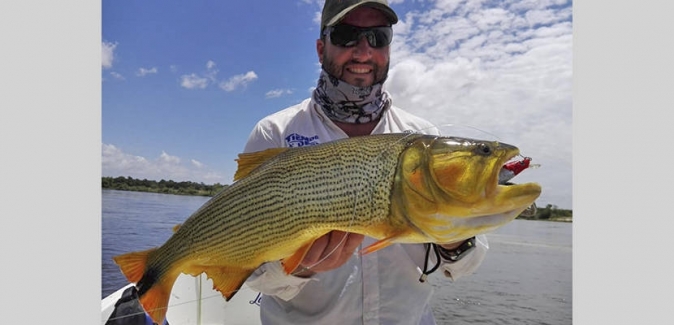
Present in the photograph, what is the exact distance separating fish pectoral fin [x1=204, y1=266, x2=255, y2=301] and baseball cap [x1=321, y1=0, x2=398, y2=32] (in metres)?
1.89

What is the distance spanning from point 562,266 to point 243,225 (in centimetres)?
2503

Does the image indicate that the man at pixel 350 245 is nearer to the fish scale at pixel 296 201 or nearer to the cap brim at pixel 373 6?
the cap brim at pixel 373 6

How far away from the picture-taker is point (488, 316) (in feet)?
47.6

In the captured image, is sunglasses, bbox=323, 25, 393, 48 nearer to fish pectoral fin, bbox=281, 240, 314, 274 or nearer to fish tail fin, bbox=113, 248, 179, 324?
fish pectoral fin, bbox=281, 240, 314, 274

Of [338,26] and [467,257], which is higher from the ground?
[338,26]

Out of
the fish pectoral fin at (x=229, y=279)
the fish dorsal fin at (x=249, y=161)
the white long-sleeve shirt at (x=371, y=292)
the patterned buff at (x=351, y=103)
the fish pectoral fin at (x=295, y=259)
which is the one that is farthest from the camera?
the patterned buff at (x=351, y=103)

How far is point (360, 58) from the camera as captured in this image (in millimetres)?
3506

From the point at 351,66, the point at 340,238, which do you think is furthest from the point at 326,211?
the point at 351,66

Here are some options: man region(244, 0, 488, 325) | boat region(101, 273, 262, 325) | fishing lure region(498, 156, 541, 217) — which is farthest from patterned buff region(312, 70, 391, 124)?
boat region(101, 273, 262, 325)

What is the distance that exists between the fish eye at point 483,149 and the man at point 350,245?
0.75 m

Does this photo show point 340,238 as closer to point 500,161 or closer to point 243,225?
point 243,225

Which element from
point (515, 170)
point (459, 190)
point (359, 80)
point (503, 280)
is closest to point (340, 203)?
point (459, 190)

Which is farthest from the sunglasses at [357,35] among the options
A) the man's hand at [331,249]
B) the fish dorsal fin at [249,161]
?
the man's hand at [331,249]

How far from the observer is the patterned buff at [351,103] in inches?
138
